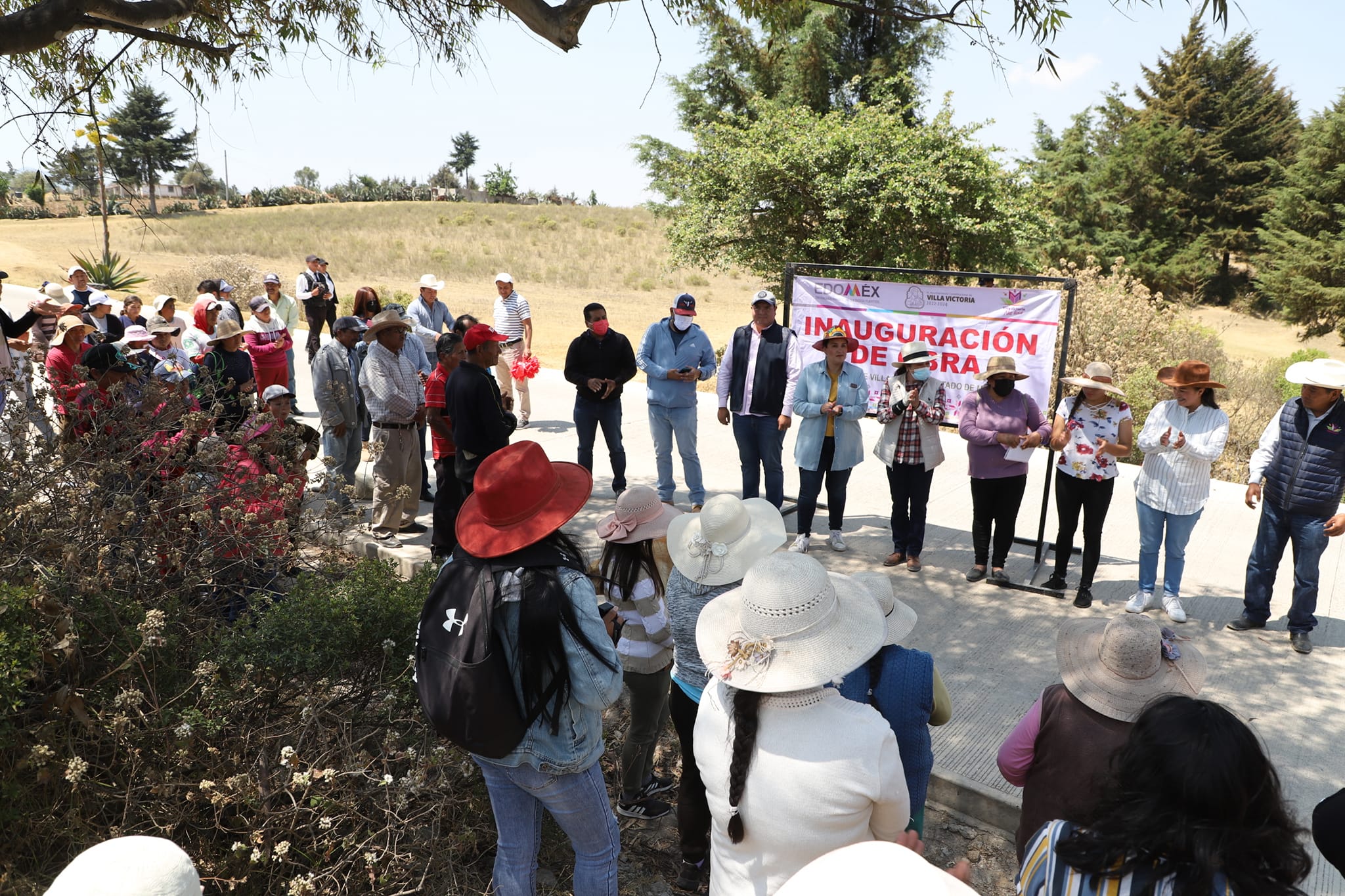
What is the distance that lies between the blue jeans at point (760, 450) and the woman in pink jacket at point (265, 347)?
440 centimetres

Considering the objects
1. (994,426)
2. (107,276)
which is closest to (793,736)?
(994,426)

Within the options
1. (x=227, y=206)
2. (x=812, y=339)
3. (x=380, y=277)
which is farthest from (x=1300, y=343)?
(x=227, y=206)

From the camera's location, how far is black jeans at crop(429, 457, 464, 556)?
21.3ft

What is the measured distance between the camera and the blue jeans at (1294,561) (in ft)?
17.5

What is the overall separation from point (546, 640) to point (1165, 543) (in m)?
4.87

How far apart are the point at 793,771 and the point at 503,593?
943 mm

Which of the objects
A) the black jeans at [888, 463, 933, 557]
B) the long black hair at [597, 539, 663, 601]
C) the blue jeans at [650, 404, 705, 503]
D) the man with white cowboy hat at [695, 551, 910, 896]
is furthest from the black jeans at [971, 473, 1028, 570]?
the man with white cowboy hat at [695, 551, 910, 896]

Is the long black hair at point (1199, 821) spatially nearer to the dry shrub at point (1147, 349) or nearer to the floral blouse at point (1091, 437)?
the floral blouse at point (1091, 437)

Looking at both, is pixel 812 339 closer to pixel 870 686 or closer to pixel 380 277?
pixel 870 686

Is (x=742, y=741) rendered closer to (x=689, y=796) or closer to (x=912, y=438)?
(x=689, y=796)

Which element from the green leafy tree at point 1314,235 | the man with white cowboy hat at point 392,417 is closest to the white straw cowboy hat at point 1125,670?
the man with white cowboy hat at point 392,417

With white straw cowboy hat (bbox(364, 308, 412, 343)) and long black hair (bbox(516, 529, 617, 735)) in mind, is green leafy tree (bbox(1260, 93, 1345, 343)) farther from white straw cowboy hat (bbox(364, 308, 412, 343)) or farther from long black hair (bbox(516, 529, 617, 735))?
long black hair (bbox(516, 529, 617, 735))

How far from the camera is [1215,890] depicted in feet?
5.78

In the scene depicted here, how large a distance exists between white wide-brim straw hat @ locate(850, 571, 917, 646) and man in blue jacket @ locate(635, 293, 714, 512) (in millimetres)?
4975
